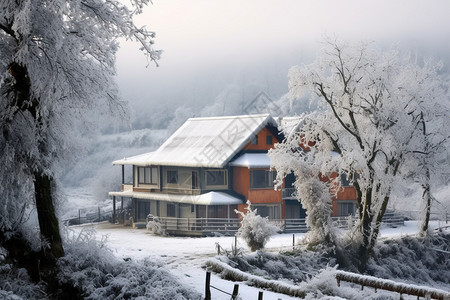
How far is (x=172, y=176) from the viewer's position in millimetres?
43812

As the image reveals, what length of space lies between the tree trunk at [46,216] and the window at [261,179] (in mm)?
26562

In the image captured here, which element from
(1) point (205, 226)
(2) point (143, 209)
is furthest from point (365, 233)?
(2) point (143, 209)

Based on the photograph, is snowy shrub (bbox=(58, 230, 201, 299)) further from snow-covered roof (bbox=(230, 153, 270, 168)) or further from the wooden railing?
snow-covered roof (bbox=(230, 153, 270, 168))

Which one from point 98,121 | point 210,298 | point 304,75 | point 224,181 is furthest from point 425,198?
point 98,121

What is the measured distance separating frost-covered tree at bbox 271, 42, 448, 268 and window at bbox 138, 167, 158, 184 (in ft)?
55.7

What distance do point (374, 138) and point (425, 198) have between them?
22.6 ft

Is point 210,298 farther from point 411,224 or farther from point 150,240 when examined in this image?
point 411,224

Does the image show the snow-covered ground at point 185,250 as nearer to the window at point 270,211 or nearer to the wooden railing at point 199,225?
the wooden railing at point 199,225

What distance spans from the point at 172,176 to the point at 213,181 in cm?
340

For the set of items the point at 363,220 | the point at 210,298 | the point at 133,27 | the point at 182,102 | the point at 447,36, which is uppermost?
the point at 447,36

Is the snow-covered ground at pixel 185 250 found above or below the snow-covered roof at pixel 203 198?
below

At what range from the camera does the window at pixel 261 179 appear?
1629 inches

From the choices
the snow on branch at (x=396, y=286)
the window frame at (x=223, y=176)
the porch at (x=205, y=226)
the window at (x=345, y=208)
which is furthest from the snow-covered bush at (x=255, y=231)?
the window at (x=345, y=208)

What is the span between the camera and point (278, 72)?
13662 cm
